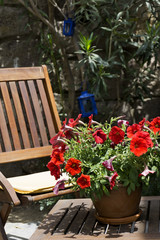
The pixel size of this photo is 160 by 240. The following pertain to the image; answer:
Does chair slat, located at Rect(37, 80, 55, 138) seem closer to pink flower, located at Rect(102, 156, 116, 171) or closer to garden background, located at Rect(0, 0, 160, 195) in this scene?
garden background, located at Rect(0, 0, 160, 195)

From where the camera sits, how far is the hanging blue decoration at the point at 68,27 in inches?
120

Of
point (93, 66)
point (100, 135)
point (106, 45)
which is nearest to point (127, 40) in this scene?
point (106, 45)

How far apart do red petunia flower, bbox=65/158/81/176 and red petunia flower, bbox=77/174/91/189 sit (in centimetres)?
3

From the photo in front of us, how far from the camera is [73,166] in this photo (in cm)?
131

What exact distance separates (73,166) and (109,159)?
0.42 ft

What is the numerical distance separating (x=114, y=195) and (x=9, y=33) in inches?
95.0

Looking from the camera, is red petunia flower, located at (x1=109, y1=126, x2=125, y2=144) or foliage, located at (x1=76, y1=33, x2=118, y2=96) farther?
foliage, located at (x1=76, y1=33, x2=118, y2=96)

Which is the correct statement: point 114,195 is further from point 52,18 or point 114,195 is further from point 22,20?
point 22,20

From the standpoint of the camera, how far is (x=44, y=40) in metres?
3.31

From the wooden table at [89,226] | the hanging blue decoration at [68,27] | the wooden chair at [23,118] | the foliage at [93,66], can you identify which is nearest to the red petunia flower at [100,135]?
the wooden table at [89,226]

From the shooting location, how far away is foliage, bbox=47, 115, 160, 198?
1.28m

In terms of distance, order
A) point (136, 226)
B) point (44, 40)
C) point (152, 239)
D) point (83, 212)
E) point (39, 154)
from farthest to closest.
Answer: point (44, 40) → point (39, 154) → point (83, 212) → point (136, 226) → point (152, 239)

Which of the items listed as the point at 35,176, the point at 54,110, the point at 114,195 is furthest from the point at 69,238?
the point at 54,110

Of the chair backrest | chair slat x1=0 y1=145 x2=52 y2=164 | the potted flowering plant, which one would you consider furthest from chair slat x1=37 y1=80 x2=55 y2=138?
the potted flowering plant
